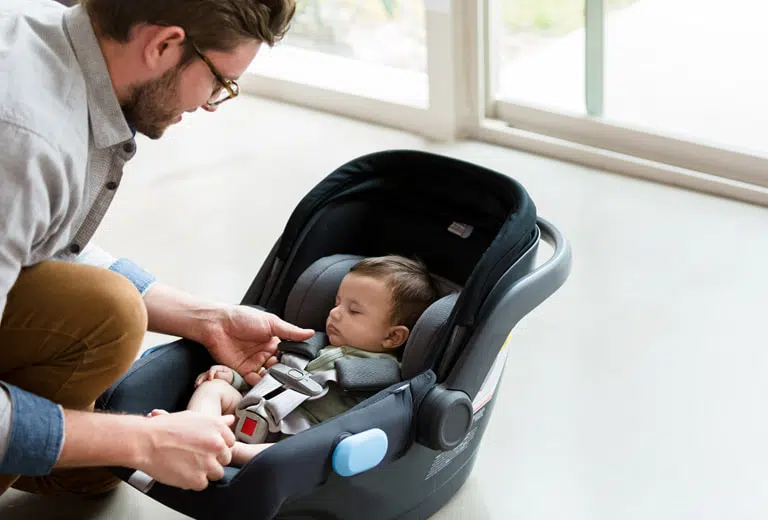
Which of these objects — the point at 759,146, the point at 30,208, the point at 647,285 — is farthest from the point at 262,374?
the point at 759,146

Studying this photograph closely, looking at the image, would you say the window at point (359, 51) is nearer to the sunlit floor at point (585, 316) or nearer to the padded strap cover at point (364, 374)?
the sunlit floor at point (585, 316)

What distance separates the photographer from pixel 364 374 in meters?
1.60

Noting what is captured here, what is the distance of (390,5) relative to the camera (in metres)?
3.09

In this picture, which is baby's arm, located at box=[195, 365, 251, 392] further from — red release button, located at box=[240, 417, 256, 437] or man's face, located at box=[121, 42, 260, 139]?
man's face, located at box=[121, 42, 260, 139]

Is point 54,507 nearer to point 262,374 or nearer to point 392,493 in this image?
point 262,374

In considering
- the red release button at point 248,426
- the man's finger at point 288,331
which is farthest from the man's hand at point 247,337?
the red release button at point 248,426

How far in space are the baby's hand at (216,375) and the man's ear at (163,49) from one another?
0.47m

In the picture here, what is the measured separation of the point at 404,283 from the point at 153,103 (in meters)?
0.49

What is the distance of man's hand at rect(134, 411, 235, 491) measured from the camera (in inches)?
53.7

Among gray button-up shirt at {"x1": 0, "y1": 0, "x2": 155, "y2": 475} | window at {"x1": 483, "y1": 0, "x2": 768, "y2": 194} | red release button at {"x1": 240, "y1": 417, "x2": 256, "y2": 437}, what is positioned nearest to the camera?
gray button-up shirt at {"x1": 0, "y1": 0, "x2": 155, "y2": 475}

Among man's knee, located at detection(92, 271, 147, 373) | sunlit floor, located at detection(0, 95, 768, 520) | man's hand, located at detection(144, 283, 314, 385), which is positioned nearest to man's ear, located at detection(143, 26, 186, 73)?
man's knee, located at detection(92, 271, 147, 373)

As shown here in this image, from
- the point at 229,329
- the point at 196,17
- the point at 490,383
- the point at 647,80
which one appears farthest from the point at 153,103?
the point at 647,80

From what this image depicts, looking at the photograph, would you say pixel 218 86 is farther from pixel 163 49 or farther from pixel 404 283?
pixel 404 283

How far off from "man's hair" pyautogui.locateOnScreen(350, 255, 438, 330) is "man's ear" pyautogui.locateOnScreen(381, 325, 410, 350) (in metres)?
0.01
